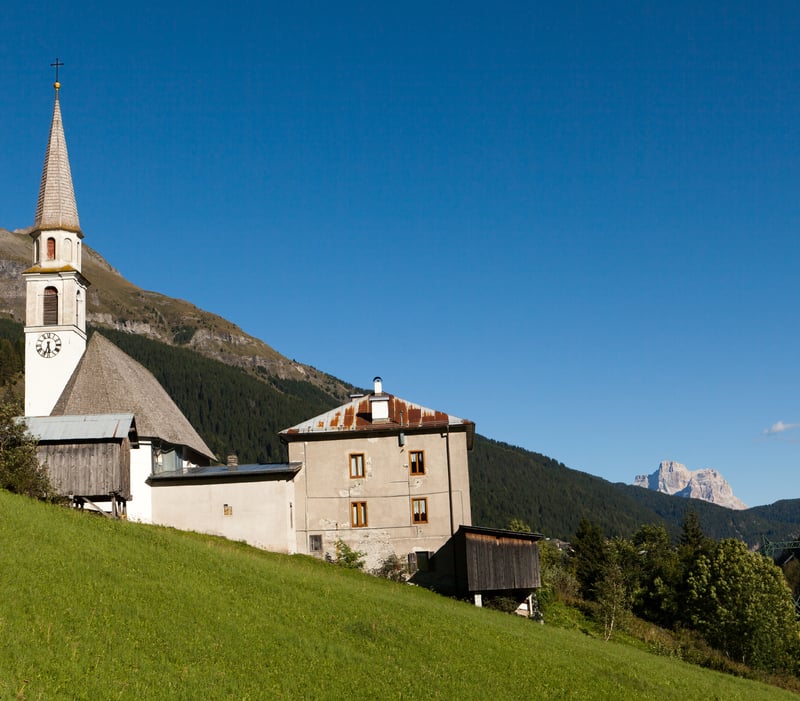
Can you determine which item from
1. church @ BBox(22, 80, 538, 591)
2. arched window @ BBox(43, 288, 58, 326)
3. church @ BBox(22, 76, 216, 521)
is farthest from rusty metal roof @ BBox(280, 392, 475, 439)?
arched window @ BBox(43, 288, 58, 326)

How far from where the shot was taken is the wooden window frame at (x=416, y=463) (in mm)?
48312

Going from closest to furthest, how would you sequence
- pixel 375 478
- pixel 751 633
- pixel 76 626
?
pixel 76 626 < pixel 375 478 < pixel 751 633

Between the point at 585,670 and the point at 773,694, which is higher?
the point at 585,670

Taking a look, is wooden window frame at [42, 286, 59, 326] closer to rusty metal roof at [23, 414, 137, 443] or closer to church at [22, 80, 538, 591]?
church at [22, 80, 538, 591]

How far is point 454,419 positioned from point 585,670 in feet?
69.1

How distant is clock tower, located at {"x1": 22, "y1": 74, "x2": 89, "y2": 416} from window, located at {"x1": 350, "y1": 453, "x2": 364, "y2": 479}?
19.4m

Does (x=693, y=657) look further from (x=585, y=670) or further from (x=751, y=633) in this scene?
(x=585, y=670)

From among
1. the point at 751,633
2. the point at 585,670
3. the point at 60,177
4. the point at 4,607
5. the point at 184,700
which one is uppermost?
the point at 60,177

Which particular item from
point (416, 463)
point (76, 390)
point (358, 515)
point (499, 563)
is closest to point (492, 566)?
point (499, 563)

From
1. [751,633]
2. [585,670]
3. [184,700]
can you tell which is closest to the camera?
[184,700]

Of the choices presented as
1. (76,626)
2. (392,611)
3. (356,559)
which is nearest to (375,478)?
(356,559)

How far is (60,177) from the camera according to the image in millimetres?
59500

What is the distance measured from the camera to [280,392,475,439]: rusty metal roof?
4844 centimetres

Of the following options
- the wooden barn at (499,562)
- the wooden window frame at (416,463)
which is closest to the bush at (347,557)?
the wooden window frame at (416,463)
